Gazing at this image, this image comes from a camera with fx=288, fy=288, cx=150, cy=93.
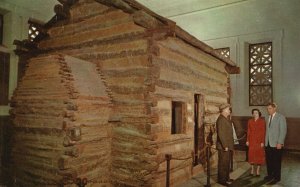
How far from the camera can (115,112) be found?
779 cm

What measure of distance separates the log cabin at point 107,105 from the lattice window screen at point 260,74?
768 cm

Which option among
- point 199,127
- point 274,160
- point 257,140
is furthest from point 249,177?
point 199,127

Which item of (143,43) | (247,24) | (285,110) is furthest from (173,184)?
(247,24)

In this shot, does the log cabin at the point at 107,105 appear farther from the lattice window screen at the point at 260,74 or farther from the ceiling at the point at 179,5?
the lattice window screen at the point at 260,74

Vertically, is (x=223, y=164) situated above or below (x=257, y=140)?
below

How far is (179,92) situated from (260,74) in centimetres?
857

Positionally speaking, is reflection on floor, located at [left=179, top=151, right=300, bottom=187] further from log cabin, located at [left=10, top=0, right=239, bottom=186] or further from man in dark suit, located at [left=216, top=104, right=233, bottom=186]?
log cabin, located at [left=10, top=0, right=239, bottom=186]

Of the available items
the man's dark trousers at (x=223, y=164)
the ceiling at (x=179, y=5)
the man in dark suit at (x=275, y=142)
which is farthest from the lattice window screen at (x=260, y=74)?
the man's dark trousers at (x=223, y=164)

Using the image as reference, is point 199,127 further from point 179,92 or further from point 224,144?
point 179,92

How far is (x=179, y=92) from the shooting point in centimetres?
855

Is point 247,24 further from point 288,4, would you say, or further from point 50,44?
point 50,44

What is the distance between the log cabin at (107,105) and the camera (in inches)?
267

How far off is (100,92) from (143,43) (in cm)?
170

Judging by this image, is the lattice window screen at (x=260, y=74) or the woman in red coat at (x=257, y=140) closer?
the woman in red coat at (x=257, y=140)
